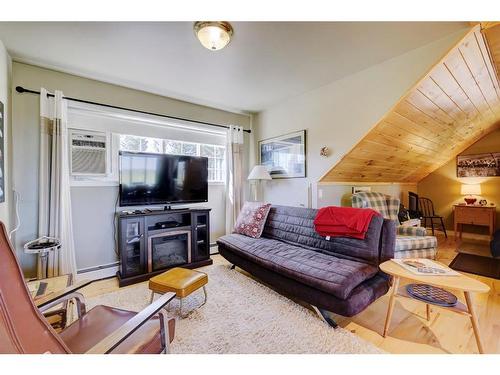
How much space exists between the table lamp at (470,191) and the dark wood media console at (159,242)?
5007mm

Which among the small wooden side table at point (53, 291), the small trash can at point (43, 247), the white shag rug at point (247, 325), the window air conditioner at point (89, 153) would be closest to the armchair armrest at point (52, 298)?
the small wooden side table at point (53, 291)

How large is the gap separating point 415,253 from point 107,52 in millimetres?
4130

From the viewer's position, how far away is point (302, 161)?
3406 millimetres

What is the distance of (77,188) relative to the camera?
270cm

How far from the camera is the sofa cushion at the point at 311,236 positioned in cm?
205

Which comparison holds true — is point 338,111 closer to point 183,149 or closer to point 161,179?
point 183,149

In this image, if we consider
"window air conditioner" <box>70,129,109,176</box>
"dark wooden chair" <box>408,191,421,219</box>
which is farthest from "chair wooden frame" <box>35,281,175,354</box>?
"dark wooden chair" <box>408,191,421,219</box>

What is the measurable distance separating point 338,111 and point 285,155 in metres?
1.05

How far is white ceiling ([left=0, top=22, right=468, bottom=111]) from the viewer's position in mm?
1846

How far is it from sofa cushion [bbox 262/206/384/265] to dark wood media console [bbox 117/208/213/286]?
37.3 inches

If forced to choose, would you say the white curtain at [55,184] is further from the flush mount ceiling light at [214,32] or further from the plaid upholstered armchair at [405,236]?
the plaid upholstered armchair at [405,236]

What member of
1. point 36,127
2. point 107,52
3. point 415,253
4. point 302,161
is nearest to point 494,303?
point 415,253

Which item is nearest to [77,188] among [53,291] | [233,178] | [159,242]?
[159,242]
